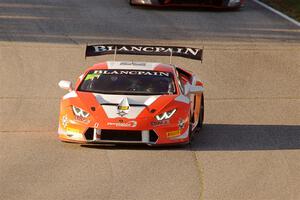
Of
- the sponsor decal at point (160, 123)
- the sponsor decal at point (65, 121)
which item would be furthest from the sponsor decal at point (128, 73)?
the sponsor decal at point (160, 123)

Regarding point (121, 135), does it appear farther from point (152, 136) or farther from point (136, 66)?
point (136, 66)

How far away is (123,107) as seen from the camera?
15531mm

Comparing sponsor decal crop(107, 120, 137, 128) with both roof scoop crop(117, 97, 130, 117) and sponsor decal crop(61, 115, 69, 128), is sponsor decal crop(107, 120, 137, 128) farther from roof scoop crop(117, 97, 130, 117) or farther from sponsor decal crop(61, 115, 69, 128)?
sponsor decal crop(61, 115, 69, 128)

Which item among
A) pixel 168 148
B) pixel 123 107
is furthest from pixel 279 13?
pixel 123 107

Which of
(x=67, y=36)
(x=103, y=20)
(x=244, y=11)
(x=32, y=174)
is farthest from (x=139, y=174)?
(x=244, y=11)

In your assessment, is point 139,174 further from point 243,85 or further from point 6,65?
point 6,65

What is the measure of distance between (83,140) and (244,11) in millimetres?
15660

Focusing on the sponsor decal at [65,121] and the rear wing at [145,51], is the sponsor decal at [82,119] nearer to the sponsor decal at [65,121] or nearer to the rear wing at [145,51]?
the sponsor decal at [65,121]

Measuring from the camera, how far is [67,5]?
3044 centimetres

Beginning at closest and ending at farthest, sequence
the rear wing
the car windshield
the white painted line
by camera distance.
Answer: the car windshield
the rear wing
the white painted line

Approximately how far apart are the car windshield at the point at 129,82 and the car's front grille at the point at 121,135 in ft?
3.44

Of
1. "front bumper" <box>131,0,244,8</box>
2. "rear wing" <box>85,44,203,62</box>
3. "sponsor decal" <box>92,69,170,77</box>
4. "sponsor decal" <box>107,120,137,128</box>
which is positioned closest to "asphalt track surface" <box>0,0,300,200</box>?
"front bumper" <box>131,0,244,8</box>

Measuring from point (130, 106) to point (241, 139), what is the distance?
1.96 meters

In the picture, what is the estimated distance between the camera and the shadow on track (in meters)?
15.7
